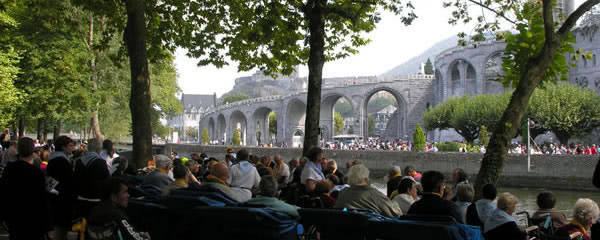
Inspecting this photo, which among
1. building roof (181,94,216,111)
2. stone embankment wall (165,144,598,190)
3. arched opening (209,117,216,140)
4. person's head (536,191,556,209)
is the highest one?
building roof (181,94,216,111)

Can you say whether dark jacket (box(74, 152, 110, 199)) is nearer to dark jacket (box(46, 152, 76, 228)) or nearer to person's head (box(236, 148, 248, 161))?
dark jacket (box(46, 152, 76, 228))

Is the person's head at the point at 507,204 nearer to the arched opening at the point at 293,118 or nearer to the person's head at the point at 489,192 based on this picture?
the person's head at the point at 489,192

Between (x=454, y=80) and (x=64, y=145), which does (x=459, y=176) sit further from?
(x=454, y=80)

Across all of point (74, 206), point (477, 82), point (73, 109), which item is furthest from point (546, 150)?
point (74, 206)

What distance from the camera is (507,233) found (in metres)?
4.80

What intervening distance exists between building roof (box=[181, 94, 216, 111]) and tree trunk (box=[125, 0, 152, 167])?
135 metres

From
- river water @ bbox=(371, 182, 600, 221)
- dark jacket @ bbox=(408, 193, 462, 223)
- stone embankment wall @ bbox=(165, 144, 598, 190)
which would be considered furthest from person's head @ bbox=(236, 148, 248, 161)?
stone embankment wall @ bbox=(165, 144, 598, 190)

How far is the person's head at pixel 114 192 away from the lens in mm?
5070

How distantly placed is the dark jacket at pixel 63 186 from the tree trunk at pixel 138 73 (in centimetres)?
404

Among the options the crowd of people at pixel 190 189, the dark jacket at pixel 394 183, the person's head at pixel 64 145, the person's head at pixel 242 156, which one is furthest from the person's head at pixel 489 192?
the person's head at pixel 64 145

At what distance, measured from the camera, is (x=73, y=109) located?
882 inches

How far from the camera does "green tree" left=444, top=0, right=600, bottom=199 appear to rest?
6.84 m

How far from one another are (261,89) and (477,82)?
113 metres

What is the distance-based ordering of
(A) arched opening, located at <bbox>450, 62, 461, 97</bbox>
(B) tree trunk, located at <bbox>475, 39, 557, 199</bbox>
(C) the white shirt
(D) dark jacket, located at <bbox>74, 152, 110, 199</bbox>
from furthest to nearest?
1. (A) arched opening, located at <bbox>450, 62, 461, 97</bbox>
2. (C) the white shirt
3. (B) tree trunk, located at <bbox>475, 39, 557, 199</bbox>
4. (D) dark jacket, located at <bbox>74, 152, 110, 199</bbox>
